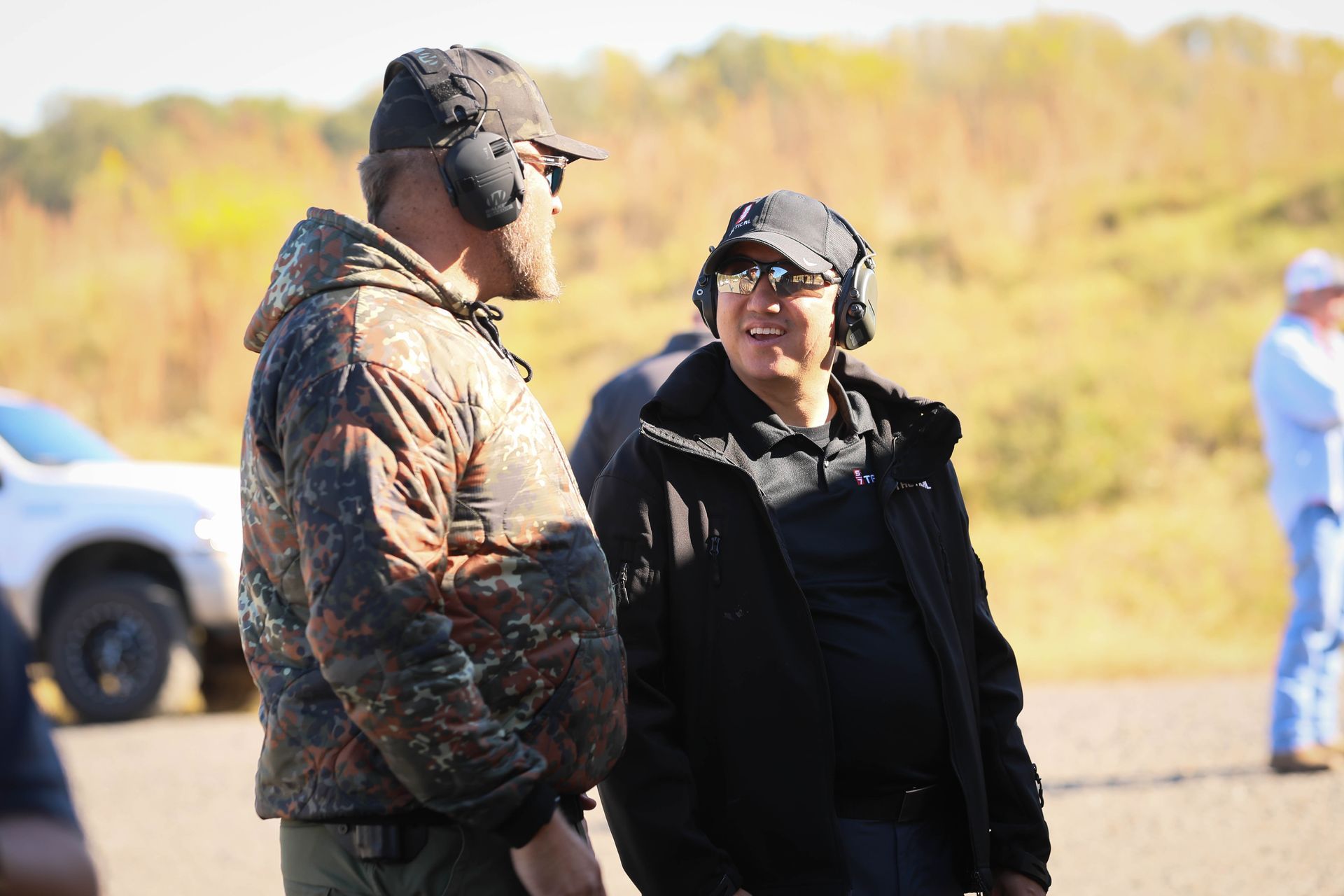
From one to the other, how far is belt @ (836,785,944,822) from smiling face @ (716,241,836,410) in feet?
3.00

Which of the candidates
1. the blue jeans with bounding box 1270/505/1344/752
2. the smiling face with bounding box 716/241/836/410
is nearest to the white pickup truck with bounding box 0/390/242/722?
the blue jeans with bounding box 1270/505/1344/752

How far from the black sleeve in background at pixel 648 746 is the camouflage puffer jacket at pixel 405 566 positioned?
0.28 m

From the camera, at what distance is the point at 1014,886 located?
2980 millimetres

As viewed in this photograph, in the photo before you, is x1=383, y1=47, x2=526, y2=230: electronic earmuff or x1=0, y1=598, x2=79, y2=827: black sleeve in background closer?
x1=0, y1=598, x2=79, y2=827: black sleeve in background

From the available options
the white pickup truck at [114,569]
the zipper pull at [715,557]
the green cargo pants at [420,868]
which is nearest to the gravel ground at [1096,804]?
the white pickup truck at [114,569]

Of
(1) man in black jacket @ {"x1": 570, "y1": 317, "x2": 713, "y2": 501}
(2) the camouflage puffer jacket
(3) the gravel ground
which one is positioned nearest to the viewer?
(2) the camouflage puffer jacket

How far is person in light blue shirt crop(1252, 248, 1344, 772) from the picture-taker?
22.4ft

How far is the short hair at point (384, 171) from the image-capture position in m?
2.58

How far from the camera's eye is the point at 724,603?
9.23 ft

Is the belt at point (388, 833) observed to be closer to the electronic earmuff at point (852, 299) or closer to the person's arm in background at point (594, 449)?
the electronic earmuff at point (852, 299)

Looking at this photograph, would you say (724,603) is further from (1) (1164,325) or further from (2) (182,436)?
(1) (1164,325)

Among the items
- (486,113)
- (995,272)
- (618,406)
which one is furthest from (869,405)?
(995,272)

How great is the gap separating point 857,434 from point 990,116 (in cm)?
2979

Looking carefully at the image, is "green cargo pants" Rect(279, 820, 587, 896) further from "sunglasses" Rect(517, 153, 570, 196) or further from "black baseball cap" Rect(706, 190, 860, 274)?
"black baseball cap" Rect(706, 190, 860, 274)
